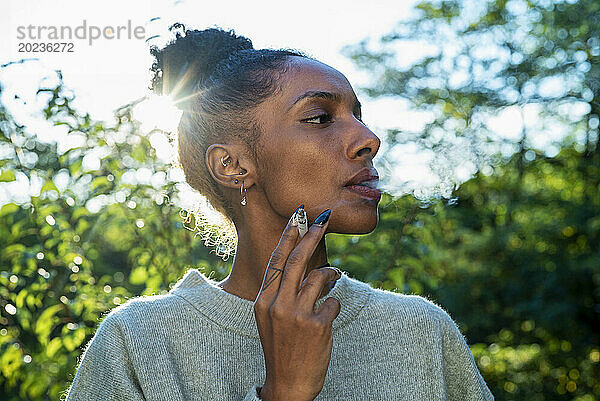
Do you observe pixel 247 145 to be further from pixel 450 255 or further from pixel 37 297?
pixel 450 255

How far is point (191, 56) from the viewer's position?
74.4 inches

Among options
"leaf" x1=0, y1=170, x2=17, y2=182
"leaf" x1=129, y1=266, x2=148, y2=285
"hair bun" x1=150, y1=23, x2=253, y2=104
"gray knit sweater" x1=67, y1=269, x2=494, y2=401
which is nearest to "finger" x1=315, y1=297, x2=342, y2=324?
"gray knit sweater" x1=67, y1=269, x2=494, y2=401

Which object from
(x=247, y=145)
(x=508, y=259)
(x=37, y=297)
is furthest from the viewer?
(x=508, y=259)

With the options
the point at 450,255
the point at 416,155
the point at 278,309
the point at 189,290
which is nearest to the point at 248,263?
the point at 189,290

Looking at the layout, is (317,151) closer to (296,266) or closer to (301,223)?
(301,223)

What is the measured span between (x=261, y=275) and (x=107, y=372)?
0.44 meters

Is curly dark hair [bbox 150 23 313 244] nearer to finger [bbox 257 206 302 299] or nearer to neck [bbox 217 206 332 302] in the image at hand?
neck [bbox 217 206 332 302]

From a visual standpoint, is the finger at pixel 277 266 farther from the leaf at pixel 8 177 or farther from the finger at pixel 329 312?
the leaf at pixel 8 177

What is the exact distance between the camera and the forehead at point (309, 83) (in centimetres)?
164

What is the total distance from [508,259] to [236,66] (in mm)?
6655

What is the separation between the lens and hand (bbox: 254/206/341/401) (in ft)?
4.23

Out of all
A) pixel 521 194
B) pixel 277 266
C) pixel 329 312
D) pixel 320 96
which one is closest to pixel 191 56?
pixel 320 96

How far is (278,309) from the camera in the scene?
1.30 meters

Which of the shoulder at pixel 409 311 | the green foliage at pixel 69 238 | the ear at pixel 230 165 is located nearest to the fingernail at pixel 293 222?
the ear at pixel 230 165
